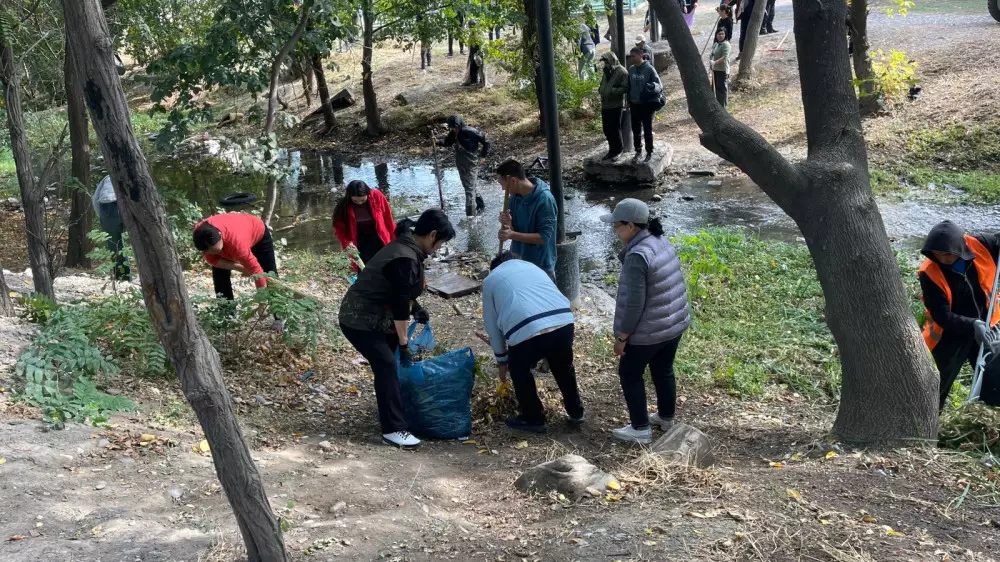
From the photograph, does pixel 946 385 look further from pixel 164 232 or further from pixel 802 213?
pixel 164 232

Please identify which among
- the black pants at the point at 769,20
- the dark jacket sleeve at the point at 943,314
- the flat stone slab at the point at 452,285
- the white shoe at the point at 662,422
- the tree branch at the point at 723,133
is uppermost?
the black pants at the point at 769,20

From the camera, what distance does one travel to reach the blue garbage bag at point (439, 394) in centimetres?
534

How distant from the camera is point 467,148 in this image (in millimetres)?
12086

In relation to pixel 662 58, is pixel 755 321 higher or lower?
lower

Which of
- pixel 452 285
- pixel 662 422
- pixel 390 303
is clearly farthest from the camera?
pixel 452 285

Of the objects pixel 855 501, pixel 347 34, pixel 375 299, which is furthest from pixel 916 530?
pixel 347 34

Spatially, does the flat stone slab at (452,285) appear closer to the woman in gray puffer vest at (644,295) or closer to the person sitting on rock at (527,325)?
the person sitting on rock at (527,325)

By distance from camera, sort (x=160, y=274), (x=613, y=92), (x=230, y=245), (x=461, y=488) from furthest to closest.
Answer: (x=613, y=92) < (x=230, y=245) < (x=461, y=488) < (x=160, y=274)

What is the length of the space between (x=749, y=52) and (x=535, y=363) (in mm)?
14534

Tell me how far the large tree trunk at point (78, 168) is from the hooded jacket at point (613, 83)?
25.1 feet

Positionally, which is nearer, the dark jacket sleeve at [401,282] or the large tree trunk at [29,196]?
the dark jacket sleeve at [401,282]

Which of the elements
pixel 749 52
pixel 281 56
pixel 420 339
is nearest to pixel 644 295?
pixel 420 339

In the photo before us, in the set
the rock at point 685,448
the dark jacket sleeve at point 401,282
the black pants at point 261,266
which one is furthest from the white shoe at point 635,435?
the black pants at point 261,266

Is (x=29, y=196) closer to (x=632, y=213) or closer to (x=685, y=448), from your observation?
(x=632, y=213)
